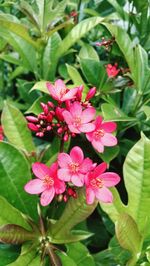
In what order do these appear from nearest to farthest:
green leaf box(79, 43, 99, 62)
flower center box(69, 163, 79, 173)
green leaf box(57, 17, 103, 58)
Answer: flower center box(69, 163, 79, 173) → green leaf box(57, 17, 103, 58) → green leaf box(79, 43, 99, 62)

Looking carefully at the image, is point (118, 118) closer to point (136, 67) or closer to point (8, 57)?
point (136, 67)

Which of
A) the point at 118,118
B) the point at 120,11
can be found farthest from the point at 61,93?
the point at 120,11

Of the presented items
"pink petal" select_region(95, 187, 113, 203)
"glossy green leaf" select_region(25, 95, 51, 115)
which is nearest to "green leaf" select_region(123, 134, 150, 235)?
"pink petal" select_region(95, 187, 113, 203)

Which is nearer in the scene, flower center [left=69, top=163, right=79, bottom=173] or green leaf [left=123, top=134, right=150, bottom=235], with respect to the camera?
flower center [left=69, top=163, right=79, bottom=173]

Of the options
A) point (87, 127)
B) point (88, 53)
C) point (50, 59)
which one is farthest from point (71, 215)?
point (88, 53)

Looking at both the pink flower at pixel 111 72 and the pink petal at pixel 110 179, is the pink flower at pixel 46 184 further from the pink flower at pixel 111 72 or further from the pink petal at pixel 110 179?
the pink flower at pixel 111 72

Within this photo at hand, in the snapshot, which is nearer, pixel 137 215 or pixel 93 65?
pixel 137 215

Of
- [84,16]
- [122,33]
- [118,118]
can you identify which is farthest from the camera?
[84,16]

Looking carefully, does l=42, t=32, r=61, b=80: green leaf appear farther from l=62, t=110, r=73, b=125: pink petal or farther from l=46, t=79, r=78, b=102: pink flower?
l=62, t=110, r=73, b=125: pink petal
